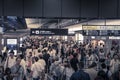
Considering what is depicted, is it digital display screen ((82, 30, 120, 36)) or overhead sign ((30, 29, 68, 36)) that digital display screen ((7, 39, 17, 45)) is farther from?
digital display screen ((82, 30, 120, 36))

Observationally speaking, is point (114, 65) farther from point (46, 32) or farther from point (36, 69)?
point (46, 32)

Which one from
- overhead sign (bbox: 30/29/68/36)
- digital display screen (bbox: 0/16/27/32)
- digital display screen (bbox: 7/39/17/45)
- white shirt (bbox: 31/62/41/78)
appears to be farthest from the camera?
digital display screen (bbox: 7/39/17/45)

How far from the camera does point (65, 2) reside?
15.8 meters

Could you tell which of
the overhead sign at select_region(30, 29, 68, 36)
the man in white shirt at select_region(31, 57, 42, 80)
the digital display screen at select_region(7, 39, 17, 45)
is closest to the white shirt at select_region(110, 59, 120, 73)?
the man in white shirt at select_region(31, 57, 42, 80)

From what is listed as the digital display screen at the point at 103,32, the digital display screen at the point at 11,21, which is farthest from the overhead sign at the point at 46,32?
the digital display screen at the point at 103,32

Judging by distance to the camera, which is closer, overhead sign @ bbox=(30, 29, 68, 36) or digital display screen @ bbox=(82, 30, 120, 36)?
digital display screen @ bbox=(82, 30, 120, 36)

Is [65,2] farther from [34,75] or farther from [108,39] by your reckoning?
[108,39]

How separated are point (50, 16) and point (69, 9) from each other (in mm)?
1025

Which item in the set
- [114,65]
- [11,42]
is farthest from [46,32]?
[114,65]

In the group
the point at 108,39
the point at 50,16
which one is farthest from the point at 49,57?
the point at 108,39

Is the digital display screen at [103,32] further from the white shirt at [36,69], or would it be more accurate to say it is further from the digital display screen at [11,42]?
the digital display screen at [11,42]

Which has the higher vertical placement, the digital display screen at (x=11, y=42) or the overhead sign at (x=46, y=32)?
the overhead sign at (x=46, y=32)

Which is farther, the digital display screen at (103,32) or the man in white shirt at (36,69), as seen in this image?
the digital display screen at (103,32)

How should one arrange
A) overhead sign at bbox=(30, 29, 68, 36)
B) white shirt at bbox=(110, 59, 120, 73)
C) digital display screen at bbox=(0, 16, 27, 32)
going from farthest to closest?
digital display screen at bbox=(0, 16, 27, 32) → overhead sign at bbox=(30, 29, 68, 36) → white shirt at bbox=(110, 59, 120, 73)
